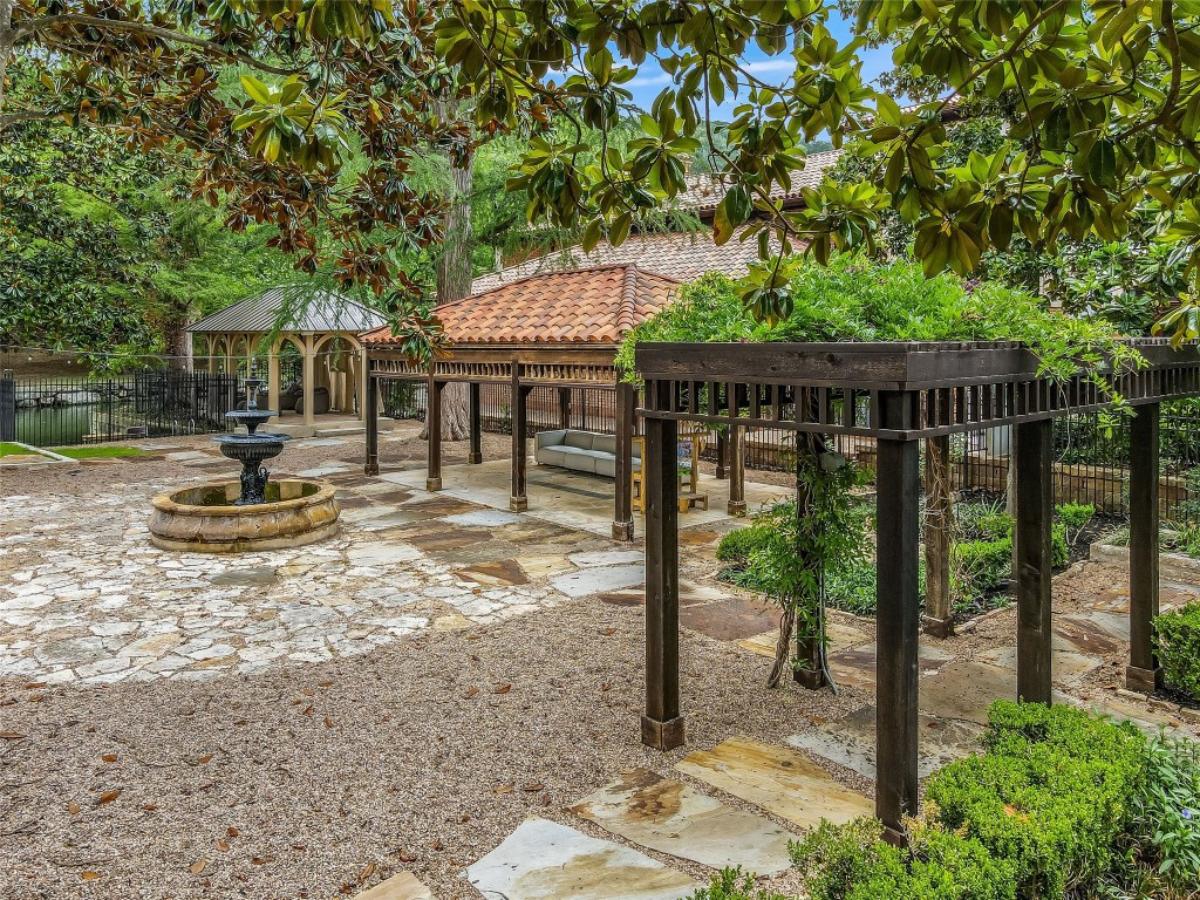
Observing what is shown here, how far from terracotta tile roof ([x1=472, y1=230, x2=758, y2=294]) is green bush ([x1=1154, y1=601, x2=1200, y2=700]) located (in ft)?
35.5

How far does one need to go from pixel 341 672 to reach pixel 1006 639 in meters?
4.60

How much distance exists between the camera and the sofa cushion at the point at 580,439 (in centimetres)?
1381

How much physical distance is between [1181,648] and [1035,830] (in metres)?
2.71

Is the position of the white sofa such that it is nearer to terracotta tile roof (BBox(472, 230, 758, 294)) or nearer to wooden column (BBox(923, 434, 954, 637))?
terracotta tile roof (BBox(472, 230, 758, 294))

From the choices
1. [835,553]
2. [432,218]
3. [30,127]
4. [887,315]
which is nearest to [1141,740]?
[835,553]

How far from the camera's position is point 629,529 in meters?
9.05

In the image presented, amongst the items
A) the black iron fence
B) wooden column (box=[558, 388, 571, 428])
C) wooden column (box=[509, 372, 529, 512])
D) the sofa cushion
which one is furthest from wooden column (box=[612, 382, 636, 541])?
the black iron fence

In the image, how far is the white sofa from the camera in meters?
13.1

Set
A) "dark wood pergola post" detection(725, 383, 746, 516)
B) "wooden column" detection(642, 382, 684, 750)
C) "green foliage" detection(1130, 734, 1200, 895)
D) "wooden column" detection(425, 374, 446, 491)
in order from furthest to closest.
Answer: "wooden column" detection(425, 374, 446, 491)
"dark wood pergola post" detection(725, 383, 746, 516)
"wooden column" detection(642, 382, 684, 750)
"green foliage" detection(1130, 734, 1200, 895)

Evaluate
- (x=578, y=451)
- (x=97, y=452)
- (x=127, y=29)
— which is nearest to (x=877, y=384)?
(x=127, y=29)

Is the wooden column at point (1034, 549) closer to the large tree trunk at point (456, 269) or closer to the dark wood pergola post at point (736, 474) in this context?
the dark wood pergola post at point (736, 474)

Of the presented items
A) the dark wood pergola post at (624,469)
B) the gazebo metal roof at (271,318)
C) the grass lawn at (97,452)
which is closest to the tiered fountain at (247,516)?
the dark wood pergola post at (624,469)

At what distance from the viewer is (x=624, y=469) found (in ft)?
29.9

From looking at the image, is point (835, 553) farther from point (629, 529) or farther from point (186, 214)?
point (186, 214)
